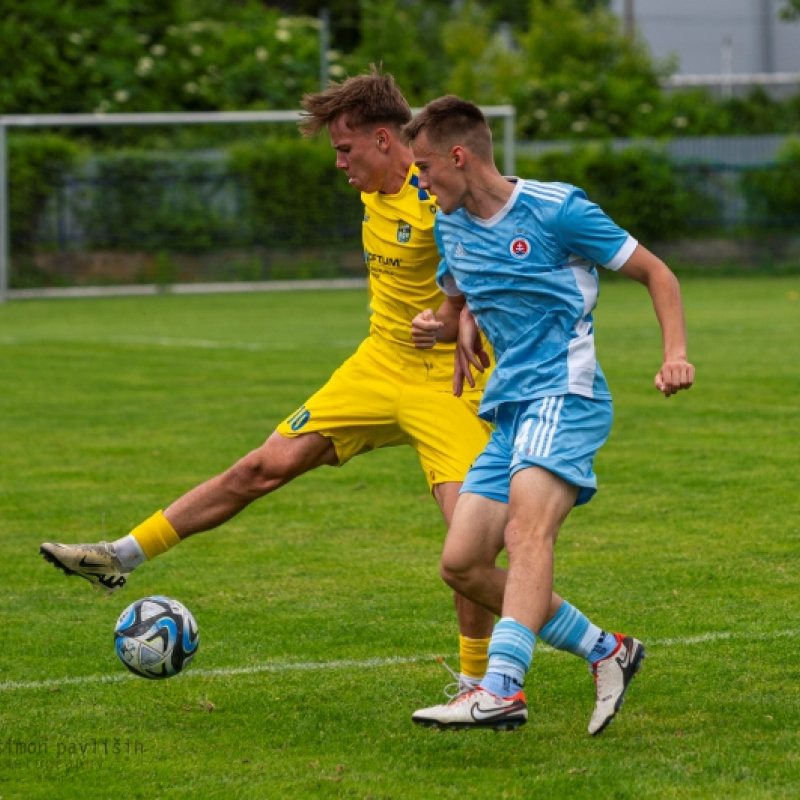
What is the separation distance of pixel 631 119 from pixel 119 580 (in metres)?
32.1

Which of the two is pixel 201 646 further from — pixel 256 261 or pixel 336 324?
pixel 256 261

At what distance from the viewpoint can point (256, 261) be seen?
29.3m

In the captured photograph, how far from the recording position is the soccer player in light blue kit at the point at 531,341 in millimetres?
4871

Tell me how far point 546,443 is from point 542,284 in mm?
512

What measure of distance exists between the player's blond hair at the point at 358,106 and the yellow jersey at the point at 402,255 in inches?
8.7

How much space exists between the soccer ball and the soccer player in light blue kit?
1.01m

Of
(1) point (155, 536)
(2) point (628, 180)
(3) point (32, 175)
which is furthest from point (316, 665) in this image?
(2) point (628, 180)

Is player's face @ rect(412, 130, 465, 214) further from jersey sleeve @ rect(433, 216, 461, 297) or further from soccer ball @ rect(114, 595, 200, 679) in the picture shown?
soccer ball @ rect(114, 595, 200, 679)

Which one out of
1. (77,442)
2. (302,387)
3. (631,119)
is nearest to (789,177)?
(631,119)

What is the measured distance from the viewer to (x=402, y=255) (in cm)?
601

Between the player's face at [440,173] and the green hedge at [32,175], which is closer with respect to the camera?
the player's face at [440,173]

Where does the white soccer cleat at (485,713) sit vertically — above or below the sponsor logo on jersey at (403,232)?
below

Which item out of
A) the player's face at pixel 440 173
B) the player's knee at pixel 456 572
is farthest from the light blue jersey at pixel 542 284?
the player's knee at pixel 456 572

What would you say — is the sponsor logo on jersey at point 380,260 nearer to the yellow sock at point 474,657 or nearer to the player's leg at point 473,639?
the player's leg at point 473,639
